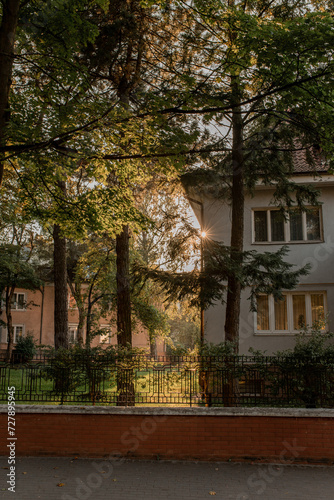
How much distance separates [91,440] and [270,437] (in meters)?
3.30

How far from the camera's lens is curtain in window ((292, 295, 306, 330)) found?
1592cm

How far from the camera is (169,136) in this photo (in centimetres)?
838

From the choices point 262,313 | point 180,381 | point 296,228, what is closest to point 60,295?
point 262,313

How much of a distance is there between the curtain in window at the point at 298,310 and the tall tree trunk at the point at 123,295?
23.5ft

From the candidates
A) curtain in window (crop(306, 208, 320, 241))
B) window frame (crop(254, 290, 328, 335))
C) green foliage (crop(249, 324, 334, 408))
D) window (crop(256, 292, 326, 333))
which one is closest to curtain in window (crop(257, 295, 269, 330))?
window (crop(256, 292, 326, 333))

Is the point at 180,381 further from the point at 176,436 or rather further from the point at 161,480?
the point at 161,480

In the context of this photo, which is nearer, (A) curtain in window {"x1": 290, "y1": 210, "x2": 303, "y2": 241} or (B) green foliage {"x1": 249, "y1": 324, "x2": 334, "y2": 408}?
(B) green foliage {"x1": 249, "y1": 324, "x2": 334, "y2": 408}

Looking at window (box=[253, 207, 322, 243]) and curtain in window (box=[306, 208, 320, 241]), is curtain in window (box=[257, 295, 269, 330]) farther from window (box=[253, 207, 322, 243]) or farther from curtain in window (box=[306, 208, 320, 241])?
curtain in window (box=[306, 208, 320, 241])

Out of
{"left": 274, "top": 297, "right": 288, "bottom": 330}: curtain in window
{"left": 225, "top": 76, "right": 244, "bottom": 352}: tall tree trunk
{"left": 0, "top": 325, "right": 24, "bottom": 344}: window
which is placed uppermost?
{"left": 225, "top": 76, "right": 244, "bottom": 352}: tall tree trunk

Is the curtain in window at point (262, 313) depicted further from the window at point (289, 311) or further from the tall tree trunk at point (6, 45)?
the tall tree trunk at point (6, 45)

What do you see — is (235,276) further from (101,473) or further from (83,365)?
(101,473)

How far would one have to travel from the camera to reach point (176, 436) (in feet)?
25.4

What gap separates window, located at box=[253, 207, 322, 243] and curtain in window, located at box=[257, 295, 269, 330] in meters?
2.32

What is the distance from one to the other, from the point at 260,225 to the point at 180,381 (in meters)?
9.84
